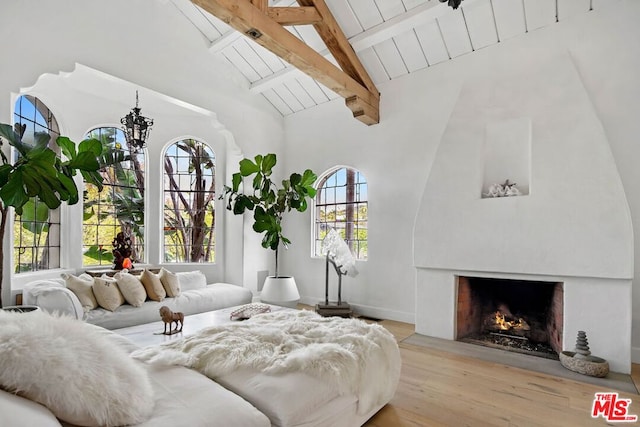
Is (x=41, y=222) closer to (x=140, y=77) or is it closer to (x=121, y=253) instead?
(x=121, y=253)

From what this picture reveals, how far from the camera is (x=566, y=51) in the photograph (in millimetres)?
3518

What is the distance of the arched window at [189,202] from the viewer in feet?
18.3

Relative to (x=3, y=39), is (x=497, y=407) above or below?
below

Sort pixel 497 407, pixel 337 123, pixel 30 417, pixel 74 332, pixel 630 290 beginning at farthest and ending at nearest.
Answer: pixel 337 123 → pixel 630 290 → pixel 497 407 → pixel 74 332 → pixel 30 417

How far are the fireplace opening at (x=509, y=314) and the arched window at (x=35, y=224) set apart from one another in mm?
5175

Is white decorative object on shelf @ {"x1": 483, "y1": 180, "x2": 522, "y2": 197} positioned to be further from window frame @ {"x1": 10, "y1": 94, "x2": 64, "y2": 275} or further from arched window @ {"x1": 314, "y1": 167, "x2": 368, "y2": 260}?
window frame @ {"x1": 10, "y1": 94, "x2": 64, "y2": 275}

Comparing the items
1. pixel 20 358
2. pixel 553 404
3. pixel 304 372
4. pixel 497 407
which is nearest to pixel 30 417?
pixel 20 358

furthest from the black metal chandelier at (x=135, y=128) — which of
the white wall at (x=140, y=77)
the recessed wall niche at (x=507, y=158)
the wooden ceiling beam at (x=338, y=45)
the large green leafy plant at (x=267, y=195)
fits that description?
the recessed wall niche at (x=507, y=158)

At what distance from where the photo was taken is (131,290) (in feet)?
12.4

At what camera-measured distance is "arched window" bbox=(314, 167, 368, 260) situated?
5168 mm

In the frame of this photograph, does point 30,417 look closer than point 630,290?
Yes

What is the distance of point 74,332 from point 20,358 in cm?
22

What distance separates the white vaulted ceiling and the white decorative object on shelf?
66.2 inches

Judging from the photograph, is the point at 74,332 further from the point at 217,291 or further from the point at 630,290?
the point at 630,290
